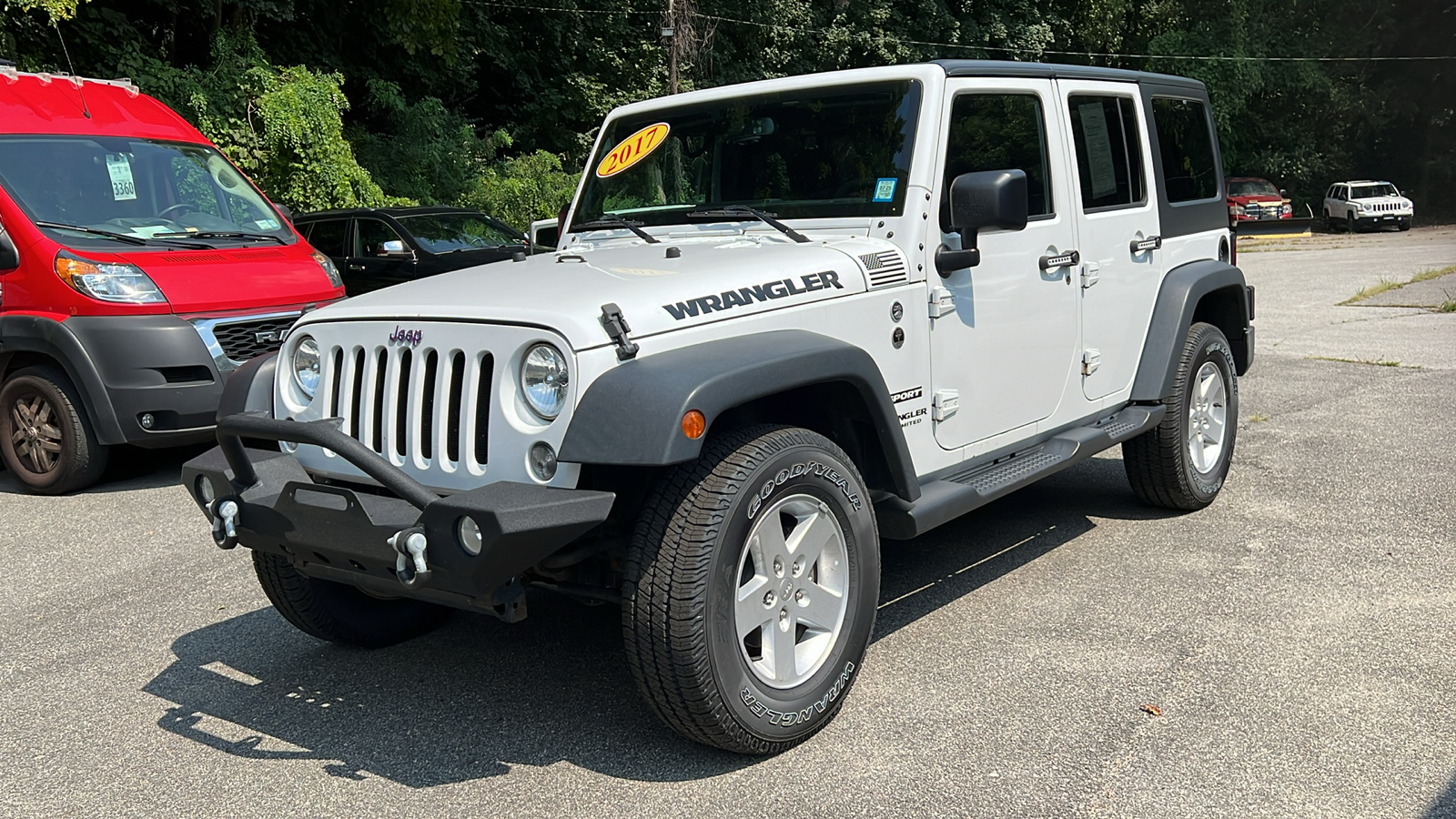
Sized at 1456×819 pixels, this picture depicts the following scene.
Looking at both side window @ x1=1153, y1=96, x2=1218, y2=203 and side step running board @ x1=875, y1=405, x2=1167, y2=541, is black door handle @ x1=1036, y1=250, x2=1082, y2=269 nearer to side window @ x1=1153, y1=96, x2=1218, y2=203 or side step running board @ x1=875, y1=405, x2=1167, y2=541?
side step running board @ x1=875, y1=405, x2=1167, y2=541

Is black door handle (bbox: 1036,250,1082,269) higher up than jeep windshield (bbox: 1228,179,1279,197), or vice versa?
black door handle (bbox: 1036,250,1082,269)

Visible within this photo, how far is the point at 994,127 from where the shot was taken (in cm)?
466

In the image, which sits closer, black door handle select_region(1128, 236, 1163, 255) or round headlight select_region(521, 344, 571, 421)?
round headlight select_region(521, 344, 571, 421)

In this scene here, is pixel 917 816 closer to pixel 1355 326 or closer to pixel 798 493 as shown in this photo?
pixel 798 493

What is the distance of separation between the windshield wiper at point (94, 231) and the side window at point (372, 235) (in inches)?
211

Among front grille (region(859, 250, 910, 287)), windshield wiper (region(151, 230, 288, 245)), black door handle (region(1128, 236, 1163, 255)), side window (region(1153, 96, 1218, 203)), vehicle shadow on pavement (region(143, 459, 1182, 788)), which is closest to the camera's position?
vehicle shadow on pavement (region(143, 459, 1182, 788))

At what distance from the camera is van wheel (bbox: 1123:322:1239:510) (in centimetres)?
563

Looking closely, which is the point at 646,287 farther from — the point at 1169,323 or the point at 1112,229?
the point at 1169,323

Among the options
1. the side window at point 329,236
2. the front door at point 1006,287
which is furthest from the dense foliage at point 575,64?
the front door at point 1006,287

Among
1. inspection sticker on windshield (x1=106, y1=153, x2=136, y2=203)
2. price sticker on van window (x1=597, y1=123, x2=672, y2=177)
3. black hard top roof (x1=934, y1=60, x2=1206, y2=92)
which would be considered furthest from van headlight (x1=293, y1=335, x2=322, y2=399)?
inspection sticker on windshield (x1=106, y1=153, x2=136, y2=203)

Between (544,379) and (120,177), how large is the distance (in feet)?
18.9

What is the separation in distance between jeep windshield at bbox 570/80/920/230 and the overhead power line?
21524 mm

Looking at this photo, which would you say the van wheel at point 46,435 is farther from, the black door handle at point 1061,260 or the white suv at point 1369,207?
the white suv at point 1369,207

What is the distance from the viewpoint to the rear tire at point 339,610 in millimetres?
4156
